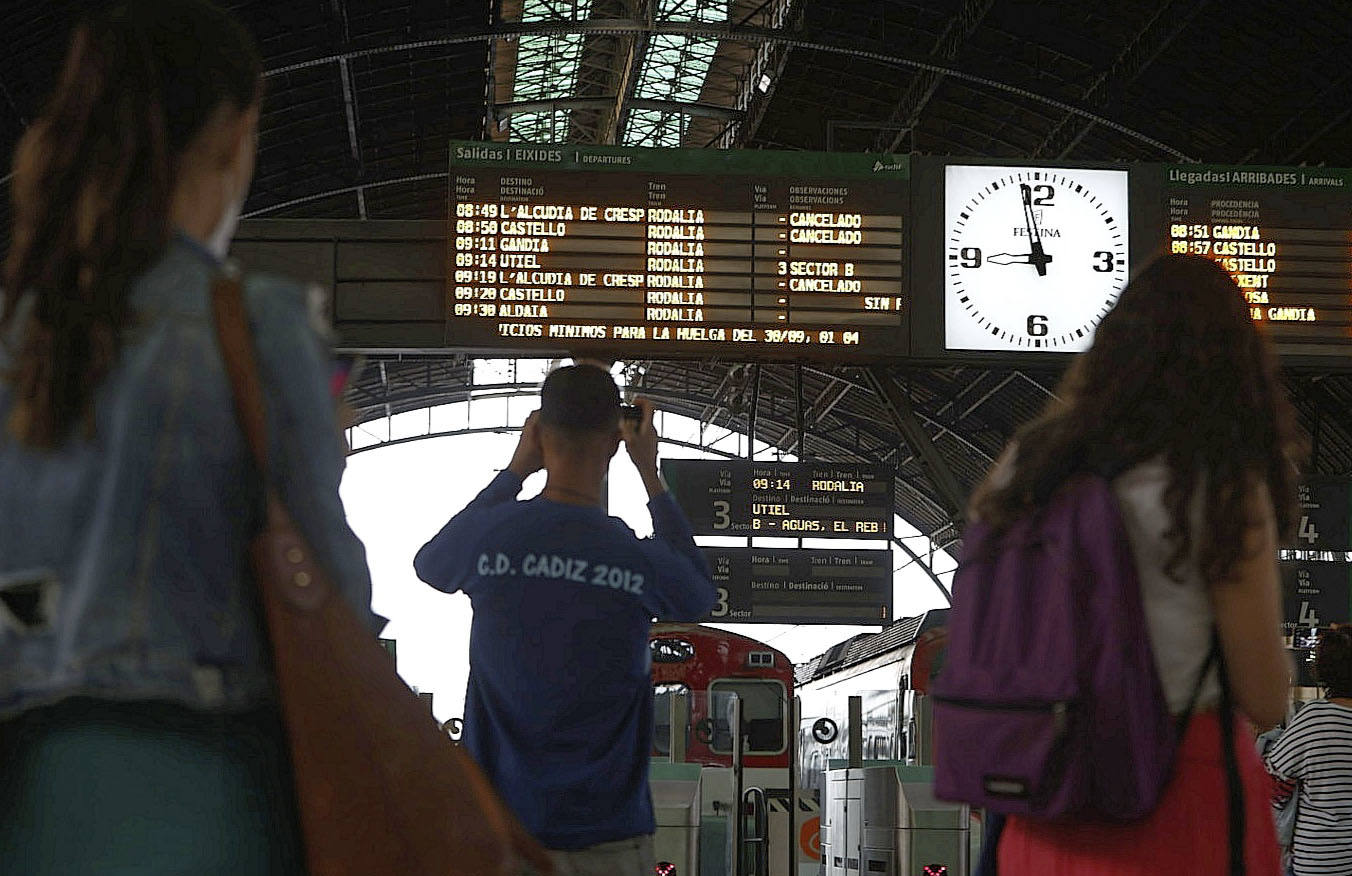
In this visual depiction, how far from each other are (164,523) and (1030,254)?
9.70 m

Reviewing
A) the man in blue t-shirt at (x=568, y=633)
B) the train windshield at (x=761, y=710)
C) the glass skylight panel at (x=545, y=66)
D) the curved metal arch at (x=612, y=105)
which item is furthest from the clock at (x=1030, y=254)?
the curved metal arch at (x=612, y=105)

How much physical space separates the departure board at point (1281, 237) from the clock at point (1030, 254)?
41 centimetres

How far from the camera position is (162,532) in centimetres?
143

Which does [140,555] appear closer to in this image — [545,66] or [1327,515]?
[1327,515]

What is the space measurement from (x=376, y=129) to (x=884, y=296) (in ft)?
46.1

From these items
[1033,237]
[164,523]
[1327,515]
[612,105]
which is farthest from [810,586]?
[164,523]

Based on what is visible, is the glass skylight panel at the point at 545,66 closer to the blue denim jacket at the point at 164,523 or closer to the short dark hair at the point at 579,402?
the short dark hair at the point at 579,402

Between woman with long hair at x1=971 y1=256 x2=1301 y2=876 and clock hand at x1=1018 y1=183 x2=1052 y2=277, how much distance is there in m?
8.36

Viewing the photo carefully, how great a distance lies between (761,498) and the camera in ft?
51.3

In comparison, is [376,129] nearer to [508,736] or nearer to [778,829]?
[778,829]

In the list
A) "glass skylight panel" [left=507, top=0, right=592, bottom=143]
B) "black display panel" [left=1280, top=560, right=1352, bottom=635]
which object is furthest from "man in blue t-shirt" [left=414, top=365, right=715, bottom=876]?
"glass skylight panel" [left=507, top=0, right=592, bottom=143]

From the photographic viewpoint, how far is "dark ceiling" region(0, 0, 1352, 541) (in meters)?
17.2

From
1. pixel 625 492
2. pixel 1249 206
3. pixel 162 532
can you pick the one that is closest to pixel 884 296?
pixel 1249 206

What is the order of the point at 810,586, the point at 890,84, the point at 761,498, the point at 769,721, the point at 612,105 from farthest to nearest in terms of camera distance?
the point at 612,105
the point at 890,84
the point at 810,586
the point at 769,721
the point at 761,498
